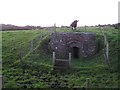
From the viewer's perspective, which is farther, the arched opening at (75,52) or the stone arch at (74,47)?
the arched opening at (75,52)

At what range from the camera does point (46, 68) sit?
27.3 meters

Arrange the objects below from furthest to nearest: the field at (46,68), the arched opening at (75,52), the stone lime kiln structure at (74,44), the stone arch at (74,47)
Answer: the arched opening at (75,52) → the stone arch at (74,47) → the stone lime kiln structure at (74,44) → the field at (46,68)

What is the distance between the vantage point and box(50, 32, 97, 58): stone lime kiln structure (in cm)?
3131

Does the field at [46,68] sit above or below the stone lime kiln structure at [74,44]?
below

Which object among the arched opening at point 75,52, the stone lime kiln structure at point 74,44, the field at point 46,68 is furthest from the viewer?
the arched opening at point 75,52

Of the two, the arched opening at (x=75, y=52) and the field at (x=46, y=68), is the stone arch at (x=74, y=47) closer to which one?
the arched opening at (x=75, y=52)

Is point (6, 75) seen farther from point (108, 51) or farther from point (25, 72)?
point (108, 51)

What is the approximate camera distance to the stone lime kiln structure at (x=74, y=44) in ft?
103

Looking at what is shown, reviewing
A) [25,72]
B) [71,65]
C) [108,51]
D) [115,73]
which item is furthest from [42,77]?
[108,51]

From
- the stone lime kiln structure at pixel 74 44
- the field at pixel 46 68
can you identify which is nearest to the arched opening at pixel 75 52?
the stone lime kiln structure at pixel 74 44

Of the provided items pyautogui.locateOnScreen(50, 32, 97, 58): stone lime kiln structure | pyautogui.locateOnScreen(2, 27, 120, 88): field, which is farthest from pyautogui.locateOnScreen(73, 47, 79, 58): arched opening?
pyautogui.locateOnScreen(2, 27, 120, 88): field

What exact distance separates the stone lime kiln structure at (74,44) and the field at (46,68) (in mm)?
776

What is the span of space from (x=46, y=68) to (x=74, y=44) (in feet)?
18.5

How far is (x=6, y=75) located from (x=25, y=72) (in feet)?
5.58
